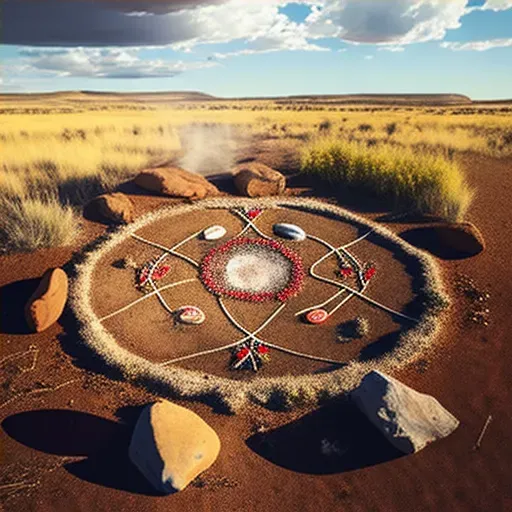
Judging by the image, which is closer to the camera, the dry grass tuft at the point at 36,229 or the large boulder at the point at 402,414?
the large boulder at the point at 402,414

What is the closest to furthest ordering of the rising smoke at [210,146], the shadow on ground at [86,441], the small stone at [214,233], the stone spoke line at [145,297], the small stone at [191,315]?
1. the shadow on ground at [86,441]
2. the small stone at [191,315]
3. the stone spoke line at [145,297]
4. the small stone at [214,233]
5. the rising smoke at [210,146]

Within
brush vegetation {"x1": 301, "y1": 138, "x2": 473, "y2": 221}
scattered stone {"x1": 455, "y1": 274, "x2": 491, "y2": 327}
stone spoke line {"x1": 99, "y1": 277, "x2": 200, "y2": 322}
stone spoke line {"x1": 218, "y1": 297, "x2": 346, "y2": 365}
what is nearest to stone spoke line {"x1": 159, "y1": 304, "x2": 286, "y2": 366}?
stone spoke line {"x1": 218, "y1": 297, "x2": 346, "y2": 365}

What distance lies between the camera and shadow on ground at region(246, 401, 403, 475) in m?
5.39

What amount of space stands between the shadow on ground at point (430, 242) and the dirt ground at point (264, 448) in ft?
7.63

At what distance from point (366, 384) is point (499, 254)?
18.3ft

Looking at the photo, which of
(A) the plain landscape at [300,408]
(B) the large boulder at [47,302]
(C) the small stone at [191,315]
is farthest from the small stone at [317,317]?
(B) the large boulder at [47,302]

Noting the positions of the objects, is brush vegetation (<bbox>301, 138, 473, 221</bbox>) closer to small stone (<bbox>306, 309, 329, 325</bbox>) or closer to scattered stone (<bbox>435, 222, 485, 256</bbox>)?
scattered stone (<bbox>435, 222, 485, 256</bbox>)

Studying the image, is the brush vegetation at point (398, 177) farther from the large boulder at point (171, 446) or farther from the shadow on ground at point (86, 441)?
the shadow on ground at point (86, 441)

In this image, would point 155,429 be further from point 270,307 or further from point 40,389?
point 270,307

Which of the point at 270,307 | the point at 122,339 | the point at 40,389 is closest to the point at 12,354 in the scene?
the point at 40,389

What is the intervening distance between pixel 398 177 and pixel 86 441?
9624 mm

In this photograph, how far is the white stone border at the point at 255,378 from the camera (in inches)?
248

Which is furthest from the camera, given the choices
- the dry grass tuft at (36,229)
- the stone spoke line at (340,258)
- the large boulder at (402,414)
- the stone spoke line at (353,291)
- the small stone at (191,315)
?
the dry grass tuft at (36,229)

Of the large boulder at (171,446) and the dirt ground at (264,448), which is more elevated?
the large boulder at (171,446)
